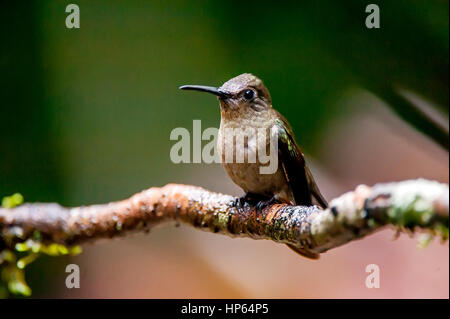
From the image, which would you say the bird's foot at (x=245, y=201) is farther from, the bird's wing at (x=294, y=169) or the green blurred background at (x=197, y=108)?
the green blurred background at (x=197, y=108)

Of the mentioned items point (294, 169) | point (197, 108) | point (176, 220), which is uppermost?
point (197, 108)

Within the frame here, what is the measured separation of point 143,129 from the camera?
12.0 ft

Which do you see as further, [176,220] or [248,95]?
[248,95]

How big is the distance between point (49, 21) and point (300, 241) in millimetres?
2617

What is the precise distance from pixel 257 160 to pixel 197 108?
1.70 m

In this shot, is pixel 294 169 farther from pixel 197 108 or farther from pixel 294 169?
pixel 197 108

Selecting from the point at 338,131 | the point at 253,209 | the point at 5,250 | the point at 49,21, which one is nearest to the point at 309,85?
the point at 338,131

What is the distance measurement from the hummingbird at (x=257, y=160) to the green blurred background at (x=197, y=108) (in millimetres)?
907

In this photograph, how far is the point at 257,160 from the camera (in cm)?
185

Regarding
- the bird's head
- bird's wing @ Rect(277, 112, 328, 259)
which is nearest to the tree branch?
bird's wing @ Rect(277, 112, 328, 259)

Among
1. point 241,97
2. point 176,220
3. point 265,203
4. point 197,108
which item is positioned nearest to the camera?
point 265,203

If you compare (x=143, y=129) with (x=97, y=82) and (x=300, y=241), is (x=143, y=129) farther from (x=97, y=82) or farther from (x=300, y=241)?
(x=300, y=241)

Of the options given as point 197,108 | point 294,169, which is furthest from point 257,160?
point 197,108

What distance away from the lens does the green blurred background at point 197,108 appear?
275 cm
